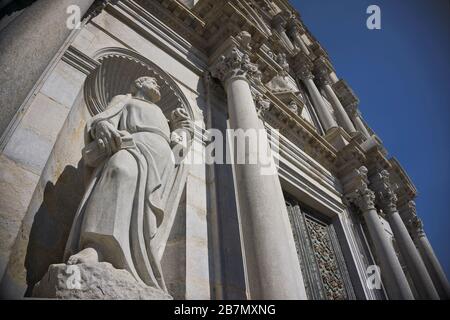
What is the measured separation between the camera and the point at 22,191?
247cm

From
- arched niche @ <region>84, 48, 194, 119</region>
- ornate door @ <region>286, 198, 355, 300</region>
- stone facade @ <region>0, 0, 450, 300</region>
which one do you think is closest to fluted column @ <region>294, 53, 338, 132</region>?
stone facade @ <region>0, 0, 450, 300</region>

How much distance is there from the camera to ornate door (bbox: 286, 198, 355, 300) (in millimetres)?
6184

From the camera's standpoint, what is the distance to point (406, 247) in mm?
8648

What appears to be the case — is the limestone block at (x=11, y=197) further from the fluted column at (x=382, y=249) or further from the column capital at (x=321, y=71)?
the column capital at (x=321, y=71)

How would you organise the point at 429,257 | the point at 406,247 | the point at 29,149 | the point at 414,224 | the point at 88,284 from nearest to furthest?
the point at 88,284 < the point at 29,149 < the point at 406,247 < the point at 429,257 < the point at 414,224

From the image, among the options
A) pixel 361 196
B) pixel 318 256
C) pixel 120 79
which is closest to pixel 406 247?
pixel 361 196

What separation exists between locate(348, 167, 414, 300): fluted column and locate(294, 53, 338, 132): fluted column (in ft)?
9.55

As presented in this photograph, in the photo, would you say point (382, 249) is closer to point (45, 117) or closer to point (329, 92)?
point (45, 117)

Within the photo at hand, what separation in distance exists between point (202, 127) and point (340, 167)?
5.27m

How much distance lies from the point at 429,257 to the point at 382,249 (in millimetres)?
4124

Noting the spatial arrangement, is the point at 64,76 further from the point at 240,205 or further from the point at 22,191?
the point at 240,205

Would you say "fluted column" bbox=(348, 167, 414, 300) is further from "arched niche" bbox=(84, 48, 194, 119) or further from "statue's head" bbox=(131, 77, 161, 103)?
"statue's head" bbox=(131, 77, 161, 103)

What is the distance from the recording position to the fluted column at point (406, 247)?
8.17m
